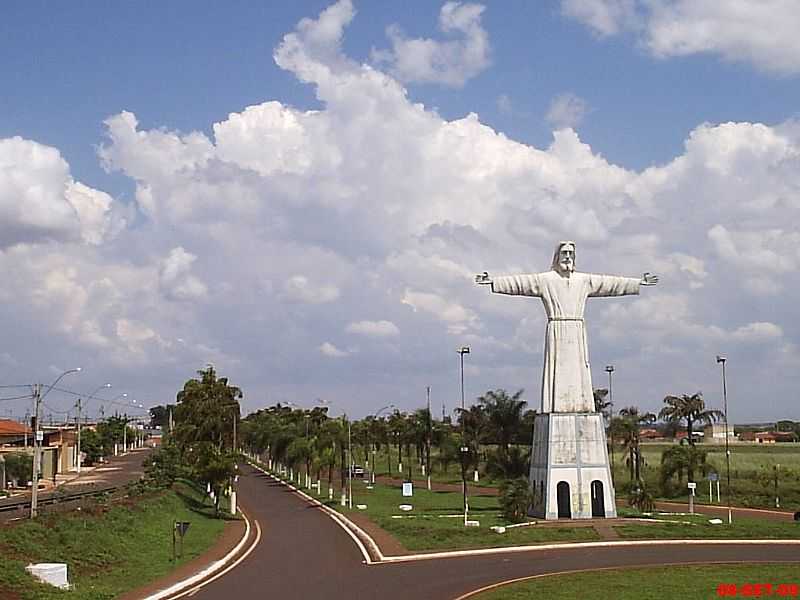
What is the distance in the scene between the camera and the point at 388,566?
1335 inches

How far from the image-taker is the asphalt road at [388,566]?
91.4 ft

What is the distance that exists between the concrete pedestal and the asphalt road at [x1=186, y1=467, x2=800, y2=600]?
24.7 feet

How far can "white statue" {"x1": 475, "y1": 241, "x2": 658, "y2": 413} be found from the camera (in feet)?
160

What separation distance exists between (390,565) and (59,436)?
249ft

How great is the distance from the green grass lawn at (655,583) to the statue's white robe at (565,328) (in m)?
16.2

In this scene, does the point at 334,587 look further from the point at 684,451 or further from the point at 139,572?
the point at 684,451

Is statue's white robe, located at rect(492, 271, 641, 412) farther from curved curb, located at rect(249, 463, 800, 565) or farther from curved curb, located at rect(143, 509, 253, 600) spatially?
curved curb, located at rect(143, 509, 253, 600)

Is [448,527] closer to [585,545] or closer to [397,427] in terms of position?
[585,545]

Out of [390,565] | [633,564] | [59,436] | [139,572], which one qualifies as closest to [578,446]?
[633,564]

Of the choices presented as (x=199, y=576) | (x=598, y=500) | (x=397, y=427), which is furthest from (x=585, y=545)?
(x=397, y=427)

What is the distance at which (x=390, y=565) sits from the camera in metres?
34.2

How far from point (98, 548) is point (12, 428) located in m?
90.2

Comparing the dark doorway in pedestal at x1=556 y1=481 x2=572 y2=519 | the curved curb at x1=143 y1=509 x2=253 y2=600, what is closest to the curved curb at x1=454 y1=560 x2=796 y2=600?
the curved curb at x1=143 y1=509 x2=253 y2=600

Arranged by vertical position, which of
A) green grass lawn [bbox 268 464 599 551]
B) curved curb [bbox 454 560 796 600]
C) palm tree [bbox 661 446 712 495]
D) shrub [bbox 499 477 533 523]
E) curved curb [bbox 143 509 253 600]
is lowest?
curved curb [bbox 454 560 796 600]
